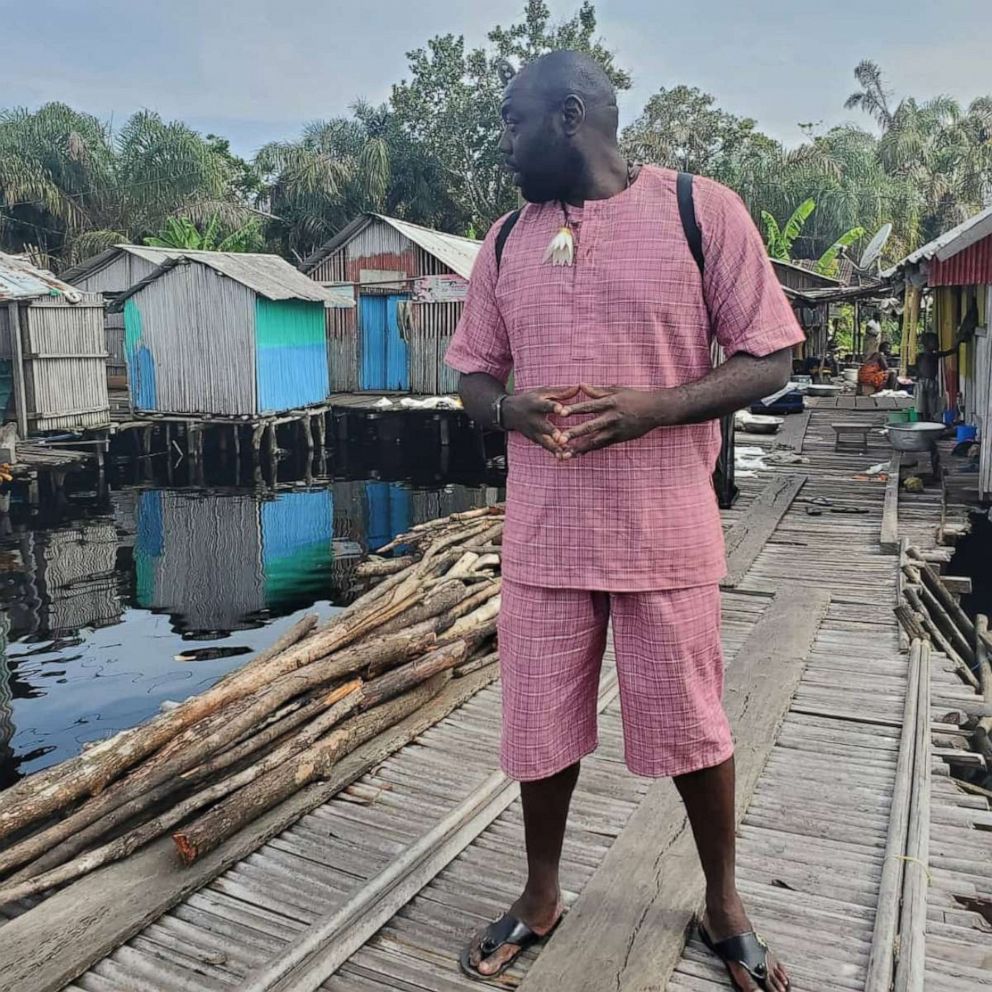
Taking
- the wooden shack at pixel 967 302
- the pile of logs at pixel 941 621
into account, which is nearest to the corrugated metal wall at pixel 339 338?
the wooden shack at pixel 967 302

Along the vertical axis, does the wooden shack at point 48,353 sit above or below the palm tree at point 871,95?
below

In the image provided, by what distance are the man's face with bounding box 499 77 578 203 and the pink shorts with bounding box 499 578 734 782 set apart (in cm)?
90

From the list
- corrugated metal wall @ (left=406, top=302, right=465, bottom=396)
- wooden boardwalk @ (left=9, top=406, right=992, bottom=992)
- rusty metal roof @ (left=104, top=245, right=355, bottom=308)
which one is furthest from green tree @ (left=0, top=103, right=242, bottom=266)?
wooden boardwalk @ (left=9, top=406, right=992, bottom=992)

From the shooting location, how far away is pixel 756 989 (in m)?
2.43

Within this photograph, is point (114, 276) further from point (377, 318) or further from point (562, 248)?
point (562, 248)

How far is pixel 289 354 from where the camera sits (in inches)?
834

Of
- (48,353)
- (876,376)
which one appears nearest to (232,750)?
(48,353)

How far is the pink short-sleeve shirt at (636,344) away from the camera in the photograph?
2.25 metres

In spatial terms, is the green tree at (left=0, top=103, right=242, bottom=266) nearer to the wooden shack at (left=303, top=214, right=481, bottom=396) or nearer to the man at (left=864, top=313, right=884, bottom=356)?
the wooden shack at (left=303, top=214, right=481, bottom=396)

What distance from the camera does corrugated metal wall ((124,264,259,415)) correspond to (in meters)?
19.4

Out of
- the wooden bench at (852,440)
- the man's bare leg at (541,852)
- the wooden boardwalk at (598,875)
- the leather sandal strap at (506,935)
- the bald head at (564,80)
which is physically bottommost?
the wooden boardwalk at (598,875)

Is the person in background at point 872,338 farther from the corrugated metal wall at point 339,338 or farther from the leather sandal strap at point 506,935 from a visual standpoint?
the leather sandal strap at point 506,935

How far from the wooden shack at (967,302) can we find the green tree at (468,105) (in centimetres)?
2150

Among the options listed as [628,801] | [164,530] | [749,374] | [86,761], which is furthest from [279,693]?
[164,530]
